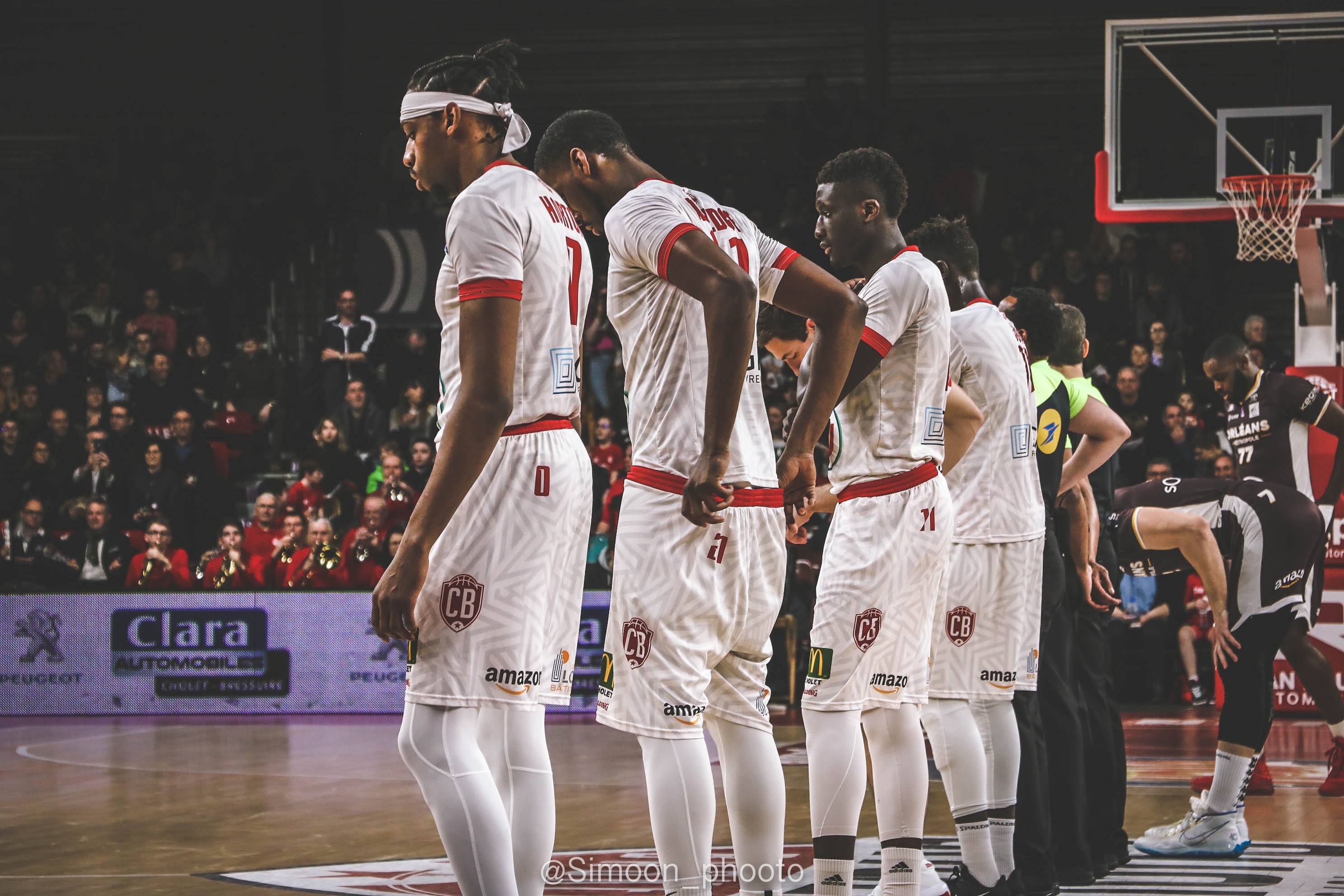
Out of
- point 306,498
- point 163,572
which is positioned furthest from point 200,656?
point 306,498

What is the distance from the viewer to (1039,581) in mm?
5242

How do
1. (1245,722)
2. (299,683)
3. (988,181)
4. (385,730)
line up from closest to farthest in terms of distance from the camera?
(1245,722), (385,730), (299,683), (988,181)

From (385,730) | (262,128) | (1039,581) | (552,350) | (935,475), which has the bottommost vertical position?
(385,730)

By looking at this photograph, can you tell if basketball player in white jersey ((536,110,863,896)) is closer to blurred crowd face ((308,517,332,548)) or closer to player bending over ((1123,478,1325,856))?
player bending over ((1123,478,1325,856))

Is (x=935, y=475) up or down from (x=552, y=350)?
down

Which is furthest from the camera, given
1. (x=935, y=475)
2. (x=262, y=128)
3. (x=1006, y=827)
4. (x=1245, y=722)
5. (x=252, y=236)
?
(x=262, y=128)

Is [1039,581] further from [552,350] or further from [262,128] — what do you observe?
[262,128]

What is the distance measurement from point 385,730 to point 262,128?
36.8ft

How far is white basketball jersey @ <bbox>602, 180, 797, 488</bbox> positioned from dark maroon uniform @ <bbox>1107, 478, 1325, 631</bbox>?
3.09m

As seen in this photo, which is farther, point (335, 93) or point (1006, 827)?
point (335, 93)

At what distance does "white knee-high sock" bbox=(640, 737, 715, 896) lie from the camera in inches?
137

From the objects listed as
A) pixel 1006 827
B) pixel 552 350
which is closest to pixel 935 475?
pixel 1006 827

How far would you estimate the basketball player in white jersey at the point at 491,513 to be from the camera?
3.19m

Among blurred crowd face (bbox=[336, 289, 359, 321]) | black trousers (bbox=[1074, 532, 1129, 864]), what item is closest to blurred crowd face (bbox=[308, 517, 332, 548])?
blurred crowd face (bbox=[336, 289, 359, 321])
